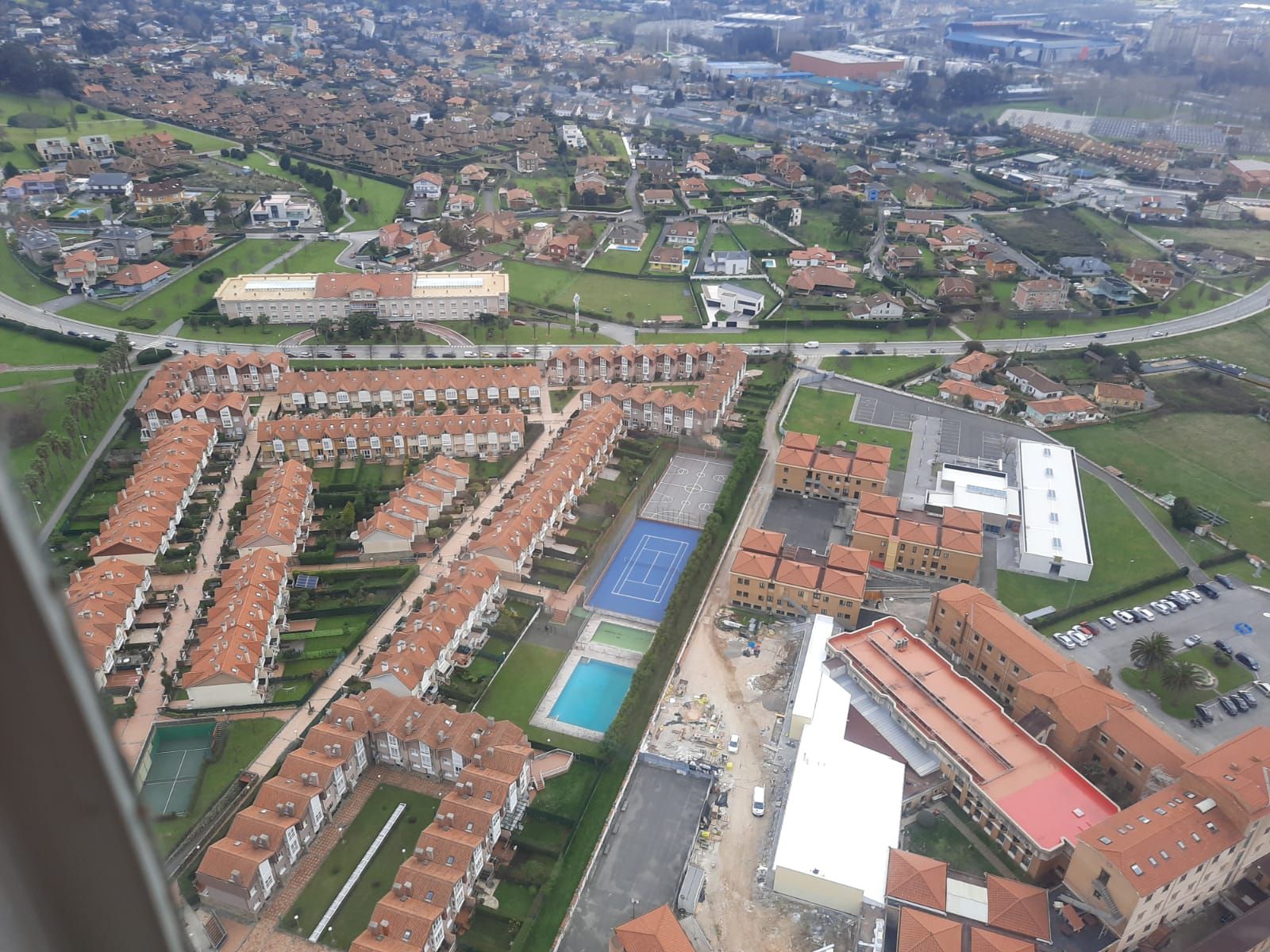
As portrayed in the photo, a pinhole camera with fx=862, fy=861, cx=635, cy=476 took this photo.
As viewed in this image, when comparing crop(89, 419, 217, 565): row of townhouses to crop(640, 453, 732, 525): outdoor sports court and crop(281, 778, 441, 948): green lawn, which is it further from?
crop(640, 453, 732, 525): outdoor sports court

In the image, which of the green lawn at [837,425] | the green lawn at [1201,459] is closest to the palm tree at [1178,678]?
the green lawn at [1201,459]

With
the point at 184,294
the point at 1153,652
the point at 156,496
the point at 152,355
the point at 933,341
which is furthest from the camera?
the point at 184,294

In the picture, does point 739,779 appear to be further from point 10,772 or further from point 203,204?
point 203,204

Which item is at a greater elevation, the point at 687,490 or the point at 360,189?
the point at 360,189

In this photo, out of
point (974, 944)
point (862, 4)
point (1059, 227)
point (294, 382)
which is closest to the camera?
point (974, 944)

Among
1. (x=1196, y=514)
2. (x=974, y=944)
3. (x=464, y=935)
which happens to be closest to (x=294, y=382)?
(x=464, y=935)

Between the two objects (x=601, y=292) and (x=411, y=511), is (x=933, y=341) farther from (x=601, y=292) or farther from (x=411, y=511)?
(x=411, y=511)

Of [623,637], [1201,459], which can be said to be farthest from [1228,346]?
[623,637]

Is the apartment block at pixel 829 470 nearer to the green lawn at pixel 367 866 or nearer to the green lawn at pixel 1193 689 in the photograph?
the green lawn at pixel 1193 689
